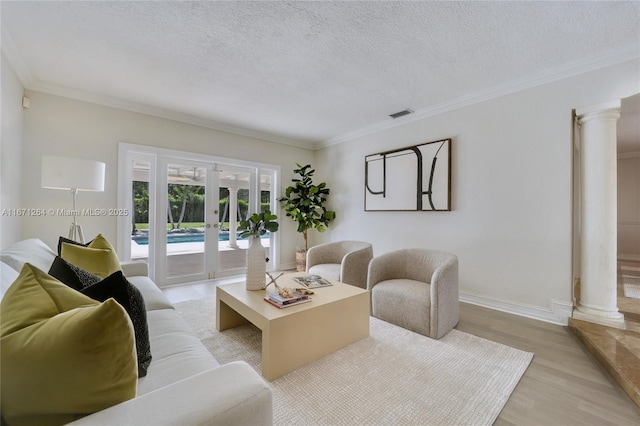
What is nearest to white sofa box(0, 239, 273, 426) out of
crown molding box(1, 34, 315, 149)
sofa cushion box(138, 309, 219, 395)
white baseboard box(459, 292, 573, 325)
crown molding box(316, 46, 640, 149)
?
sofa cushion box(138, 309, 219, 395)

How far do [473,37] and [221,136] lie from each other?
3.51m

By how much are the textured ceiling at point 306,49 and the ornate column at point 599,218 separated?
0.54 meters

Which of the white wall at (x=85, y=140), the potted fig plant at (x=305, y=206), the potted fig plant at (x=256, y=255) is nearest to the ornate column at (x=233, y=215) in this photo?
the white wall at (x=85, y=140)

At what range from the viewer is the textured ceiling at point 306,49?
1879mm

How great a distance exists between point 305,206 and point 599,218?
366 cm

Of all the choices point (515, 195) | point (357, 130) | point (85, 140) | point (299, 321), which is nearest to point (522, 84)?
point (515, 195)

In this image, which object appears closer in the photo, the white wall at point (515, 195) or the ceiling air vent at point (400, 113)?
the white wall at point (515, 195)

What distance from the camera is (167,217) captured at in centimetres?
378

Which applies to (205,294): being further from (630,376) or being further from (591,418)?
(630,376)

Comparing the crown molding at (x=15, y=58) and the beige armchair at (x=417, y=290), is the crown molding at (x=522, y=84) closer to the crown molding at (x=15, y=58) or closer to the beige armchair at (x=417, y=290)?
the beige armchair at (x=417, y=290)

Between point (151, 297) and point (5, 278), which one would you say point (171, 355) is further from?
point (151, 297)

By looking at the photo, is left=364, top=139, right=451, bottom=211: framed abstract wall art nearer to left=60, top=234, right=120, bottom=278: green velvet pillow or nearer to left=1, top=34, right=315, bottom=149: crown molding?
left=1, top=34, right=315, bottom=149: crown molding

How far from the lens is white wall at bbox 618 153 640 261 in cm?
527

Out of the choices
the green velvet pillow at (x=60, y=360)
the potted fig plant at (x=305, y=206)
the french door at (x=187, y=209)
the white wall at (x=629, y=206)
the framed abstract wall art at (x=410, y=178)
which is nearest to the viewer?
the green velvet pillow at (x=60, y=360)
